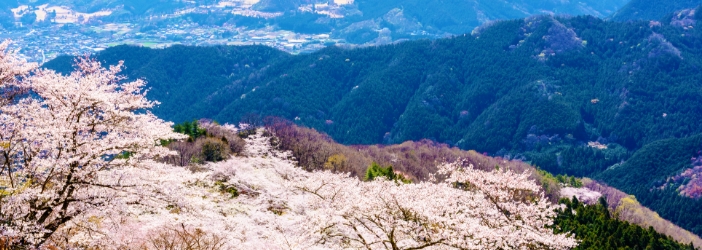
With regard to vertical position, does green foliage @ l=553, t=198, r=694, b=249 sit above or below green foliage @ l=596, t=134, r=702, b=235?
below

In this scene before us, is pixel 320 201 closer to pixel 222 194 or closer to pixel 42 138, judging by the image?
pixel 222 194

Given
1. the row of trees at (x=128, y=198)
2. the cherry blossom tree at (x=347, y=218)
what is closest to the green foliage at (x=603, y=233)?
the cherry blossom tree at (x=347, y=218)

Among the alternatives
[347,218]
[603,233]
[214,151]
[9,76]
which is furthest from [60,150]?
[603,233]

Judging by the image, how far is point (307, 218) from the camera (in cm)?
2727

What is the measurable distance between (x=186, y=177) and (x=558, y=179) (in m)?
133

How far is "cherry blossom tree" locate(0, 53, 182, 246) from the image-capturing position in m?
18.1

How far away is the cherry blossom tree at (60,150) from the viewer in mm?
18141

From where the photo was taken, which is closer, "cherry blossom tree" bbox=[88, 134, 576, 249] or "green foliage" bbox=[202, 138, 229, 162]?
"cherry blossom tree" bbox=[88, 134, 576, 249]

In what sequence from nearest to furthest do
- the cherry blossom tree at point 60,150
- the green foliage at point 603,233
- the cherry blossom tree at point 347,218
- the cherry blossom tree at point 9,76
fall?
the cherry blossom tree at point 60,150 < the cherry blossom tree at point 9,76 < the cherry blossom tree at point 347,218 < the green foliage at point 603,233

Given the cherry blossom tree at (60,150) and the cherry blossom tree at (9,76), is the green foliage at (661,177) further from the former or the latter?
the cherry blossom tree at (9,76)

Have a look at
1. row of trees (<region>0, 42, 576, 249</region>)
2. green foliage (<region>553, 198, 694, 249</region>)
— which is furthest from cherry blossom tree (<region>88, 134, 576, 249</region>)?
green foliage (<region>553, 198, 694, 249</region>)

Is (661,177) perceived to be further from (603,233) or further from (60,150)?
(60,150)

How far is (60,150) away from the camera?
19.1 meters

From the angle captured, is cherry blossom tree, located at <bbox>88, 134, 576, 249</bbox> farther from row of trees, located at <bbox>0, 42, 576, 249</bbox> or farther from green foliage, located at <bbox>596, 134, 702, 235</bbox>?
green foliage, located at <bbox>596, 134, 702, 235</bbox>
